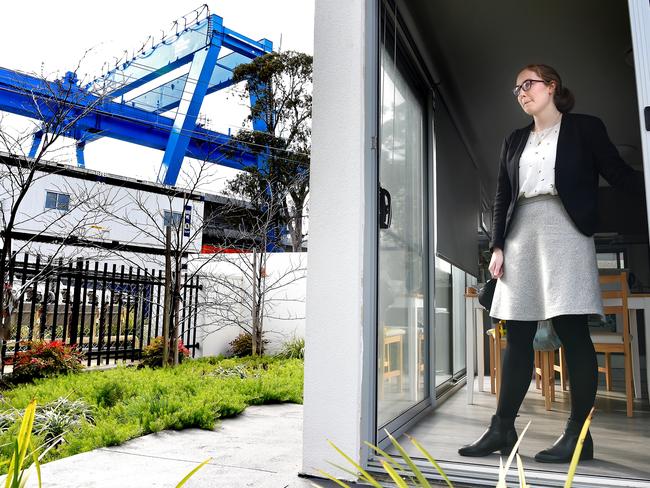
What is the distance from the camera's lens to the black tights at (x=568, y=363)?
88.7 inches

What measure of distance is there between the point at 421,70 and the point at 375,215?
78.1 inches

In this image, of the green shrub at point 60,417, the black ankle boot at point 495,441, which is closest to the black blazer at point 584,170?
the black ankle boot at point 495,441

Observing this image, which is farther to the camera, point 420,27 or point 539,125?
point 420,27

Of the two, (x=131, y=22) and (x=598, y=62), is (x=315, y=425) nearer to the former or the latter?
(x=598, y=62)

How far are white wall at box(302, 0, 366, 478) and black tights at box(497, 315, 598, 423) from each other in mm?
753

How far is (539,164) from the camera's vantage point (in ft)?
8.25

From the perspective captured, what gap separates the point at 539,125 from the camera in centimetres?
265

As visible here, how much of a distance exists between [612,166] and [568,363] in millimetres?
908

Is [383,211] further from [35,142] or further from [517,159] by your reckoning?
[35,142]

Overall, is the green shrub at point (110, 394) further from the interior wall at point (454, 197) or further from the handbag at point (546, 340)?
the handbag at point (546, 340)

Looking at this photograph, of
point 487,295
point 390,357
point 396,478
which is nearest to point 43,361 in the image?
point 390,357

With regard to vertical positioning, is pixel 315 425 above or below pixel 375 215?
below

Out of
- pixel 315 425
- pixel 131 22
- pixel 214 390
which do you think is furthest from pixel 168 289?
pixel 131 22

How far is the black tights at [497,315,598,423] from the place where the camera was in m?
2.25
